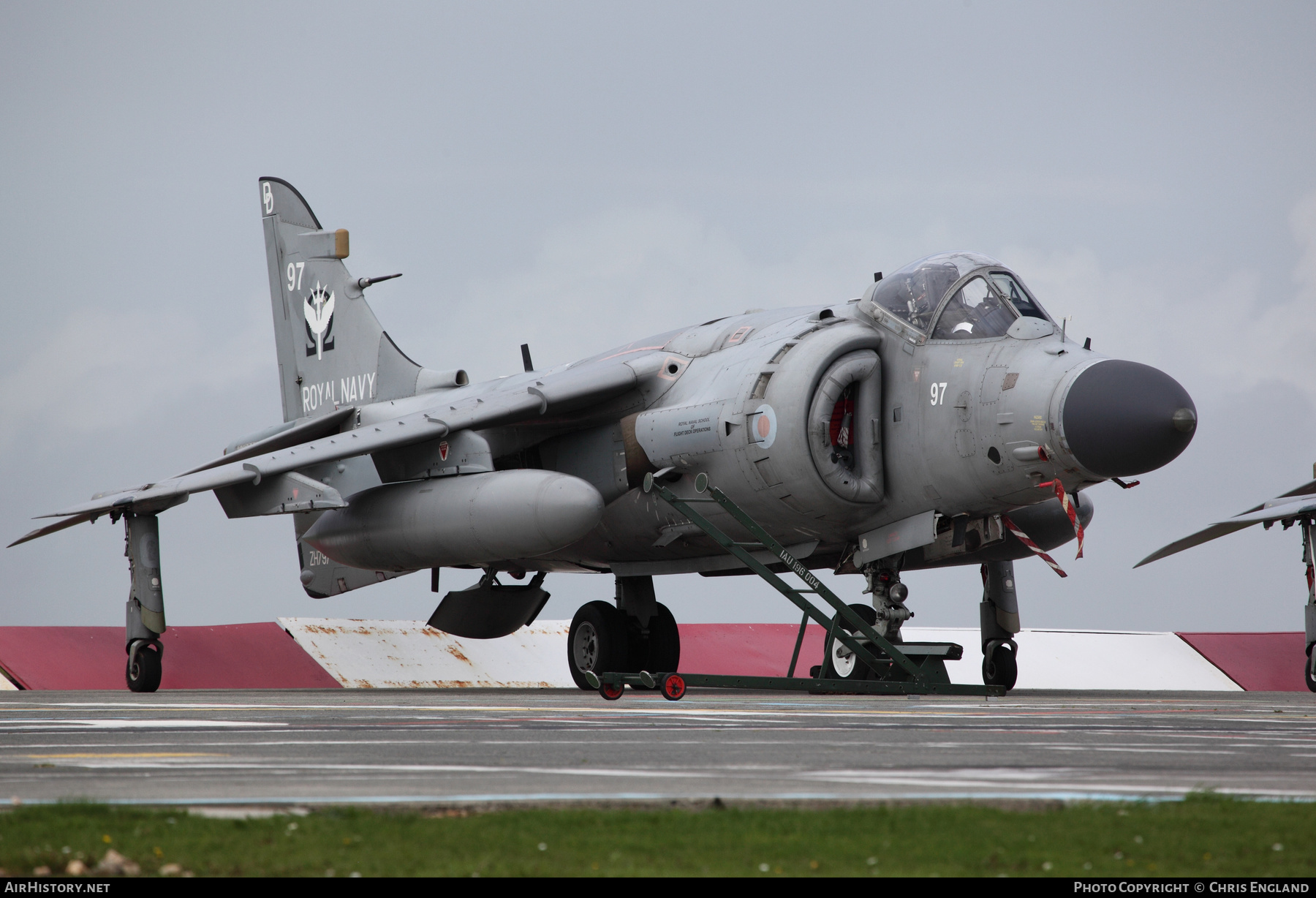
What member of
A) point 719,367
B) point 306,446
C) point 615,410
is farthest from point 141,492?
point 719,367

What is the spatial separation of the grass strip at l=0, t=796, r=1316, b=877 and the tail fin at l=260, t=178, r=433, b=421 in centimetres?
1454

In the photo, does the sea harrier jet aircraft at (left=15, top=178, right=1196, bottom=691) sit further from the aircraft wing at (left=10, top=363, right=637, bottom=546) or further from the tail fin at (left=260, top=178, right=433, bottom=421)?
the tail fin at (left=260, top=178, right=433, bottom=421)

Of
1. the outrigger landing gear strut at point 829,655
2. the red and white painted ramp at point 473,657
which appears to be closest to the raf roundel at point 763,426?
the outrigger landing gear strut at point 829,655

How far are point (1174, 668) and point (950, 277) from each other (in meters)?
8.53

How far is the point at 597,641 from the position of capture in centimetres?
1536

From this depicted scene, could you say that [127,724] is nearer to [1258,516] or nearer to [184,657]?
[184,657]

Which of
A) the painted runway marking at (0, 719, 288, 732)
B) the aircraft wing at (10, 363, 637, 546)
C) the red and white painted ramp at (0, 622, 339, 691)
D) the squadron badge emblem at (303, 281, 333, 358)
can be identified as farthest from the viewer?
the squadron badge emblem at (303, 281, 333, 358)

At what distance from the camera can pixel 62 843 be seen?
353cm

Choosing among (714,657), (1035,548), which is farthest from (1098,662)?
(1035,548)

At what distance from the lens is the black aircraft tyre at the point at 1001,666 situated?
14.9 meters

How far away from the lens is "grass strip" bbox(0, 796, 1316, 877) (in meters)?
3.32

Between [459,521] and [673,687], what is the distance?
10.7ft

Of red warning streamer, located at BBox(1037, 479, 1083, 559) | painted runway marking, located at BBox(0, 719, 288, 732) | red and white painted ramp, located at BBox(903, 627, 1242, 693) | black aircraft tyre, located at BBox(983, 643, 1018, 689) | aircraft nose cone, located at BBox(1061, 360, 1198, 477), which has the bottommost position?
red and white painted ramp, located at BBox(903, 627, 1242, 693)

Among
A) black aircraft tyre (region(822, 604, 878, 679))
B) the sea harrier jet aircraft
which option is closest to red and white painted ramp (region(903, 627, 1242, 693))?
the sea harrier jet aircraft
